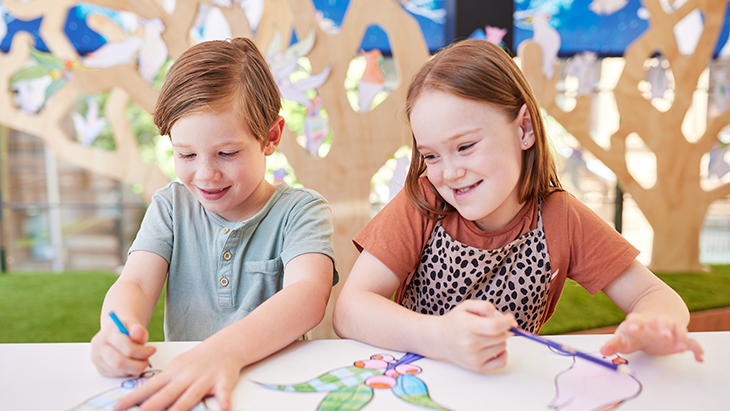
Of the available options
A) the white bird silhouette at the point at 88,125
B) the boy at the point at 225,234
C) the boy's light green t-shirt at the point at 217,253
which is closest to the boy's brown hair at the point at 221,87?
the boy at the point at 225,234

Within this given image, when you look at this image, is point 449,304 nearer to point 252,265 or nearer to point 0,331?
point 252,265

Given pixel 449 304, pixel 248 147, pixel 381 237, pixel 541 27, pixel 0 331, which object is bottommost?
pixel 0 331

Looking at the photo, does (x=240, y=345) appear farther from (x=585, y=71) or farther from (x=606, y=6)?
(x=606, y=6)

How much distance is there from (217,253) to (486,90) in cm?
50

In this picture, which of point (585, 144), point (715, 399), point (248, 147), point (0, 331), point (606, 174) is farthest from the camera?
point (606, 174)

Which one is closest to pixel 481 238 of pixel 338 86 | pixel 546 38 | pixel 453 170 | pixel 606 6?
pixel 453 170

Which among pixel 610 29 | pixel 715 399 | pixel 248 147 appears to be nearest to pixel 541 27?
pixel 610 29

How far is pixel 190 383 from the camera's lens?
0.48 m

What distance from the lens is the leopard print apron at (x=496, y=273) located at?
78cm

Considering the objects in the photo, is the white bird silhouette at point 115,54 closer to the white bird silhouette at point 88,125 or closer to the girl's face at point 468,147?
the white bird silhouette at point 88,125

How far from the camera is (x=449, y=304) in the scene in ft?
2.67

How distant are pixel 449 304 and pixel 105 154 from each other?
4.94 ft

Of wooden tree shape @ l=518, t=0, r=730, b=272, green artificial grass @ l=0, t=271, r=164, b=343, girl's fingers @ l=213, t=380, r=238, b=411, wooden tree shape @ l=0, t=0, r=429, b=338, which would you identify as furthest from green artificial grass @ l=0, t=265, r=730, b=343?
girl's fingers @ l=213, t=380, r=238, b=411

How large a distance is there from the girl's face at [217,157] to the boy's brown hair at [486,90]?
0.83 ft
